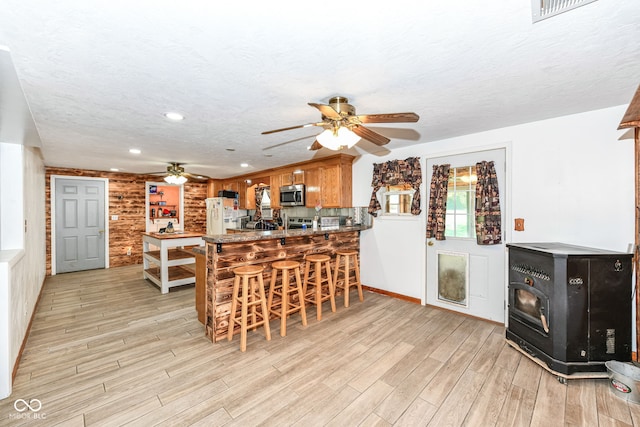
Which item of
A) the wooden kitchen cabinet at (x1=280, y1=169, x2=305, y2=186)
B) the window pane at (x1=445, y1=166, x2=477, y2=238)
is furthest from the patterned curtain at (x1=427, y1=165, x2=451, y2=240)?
the wooden kitchen cabinet at (x1=280, y1=169, x2=305, y2=186)

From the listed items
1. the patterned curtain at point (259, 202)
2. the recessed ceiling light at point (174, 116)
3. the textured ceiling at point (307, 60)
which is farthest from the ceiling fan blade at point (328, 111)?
the patterned curtain at point (259, 202)

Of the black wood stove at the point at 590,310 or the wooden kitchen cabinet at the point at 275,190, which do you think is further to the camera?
the wooden kitchen cabinet at the point at 275,190

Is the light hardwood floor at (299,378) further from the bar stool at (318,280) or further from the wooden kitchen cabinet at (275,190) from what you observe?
the wooden kitchen cabinet at (275,190)

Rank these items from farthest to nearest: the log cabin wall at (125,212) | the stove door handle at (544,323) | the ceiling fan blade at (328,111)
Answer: the log cabin wall at (125,212)
the stove door handle at (544,323)
the ceiling fan blade at (328,111)

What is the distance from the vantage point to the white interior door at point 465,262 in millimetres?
3230

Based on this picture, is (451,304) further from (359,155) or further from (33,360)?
(33,360)

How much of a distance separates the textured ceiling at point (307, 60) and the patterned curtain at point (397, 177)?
974 millimetres

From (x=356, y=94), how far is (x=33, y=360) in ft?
12.2

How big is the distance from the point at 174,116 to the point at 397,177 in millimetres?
2969

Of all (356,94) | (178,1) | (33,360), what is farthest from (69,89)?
(33,360)

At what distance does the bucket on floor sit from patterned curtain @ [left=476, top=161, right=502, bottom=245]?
139cm

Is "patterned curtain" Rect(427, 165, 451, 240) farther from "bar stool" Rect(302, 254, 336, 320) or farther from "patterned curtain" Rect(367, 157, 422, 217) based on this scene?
"bar stool" Rect(302, 254, 336, 320)

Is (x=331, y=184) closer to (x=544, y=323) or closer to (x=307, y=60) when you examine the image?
(x=307, y=60)

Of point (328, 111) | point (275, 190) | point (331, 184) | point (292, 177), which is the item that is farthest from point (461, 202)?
point (275, 190)
